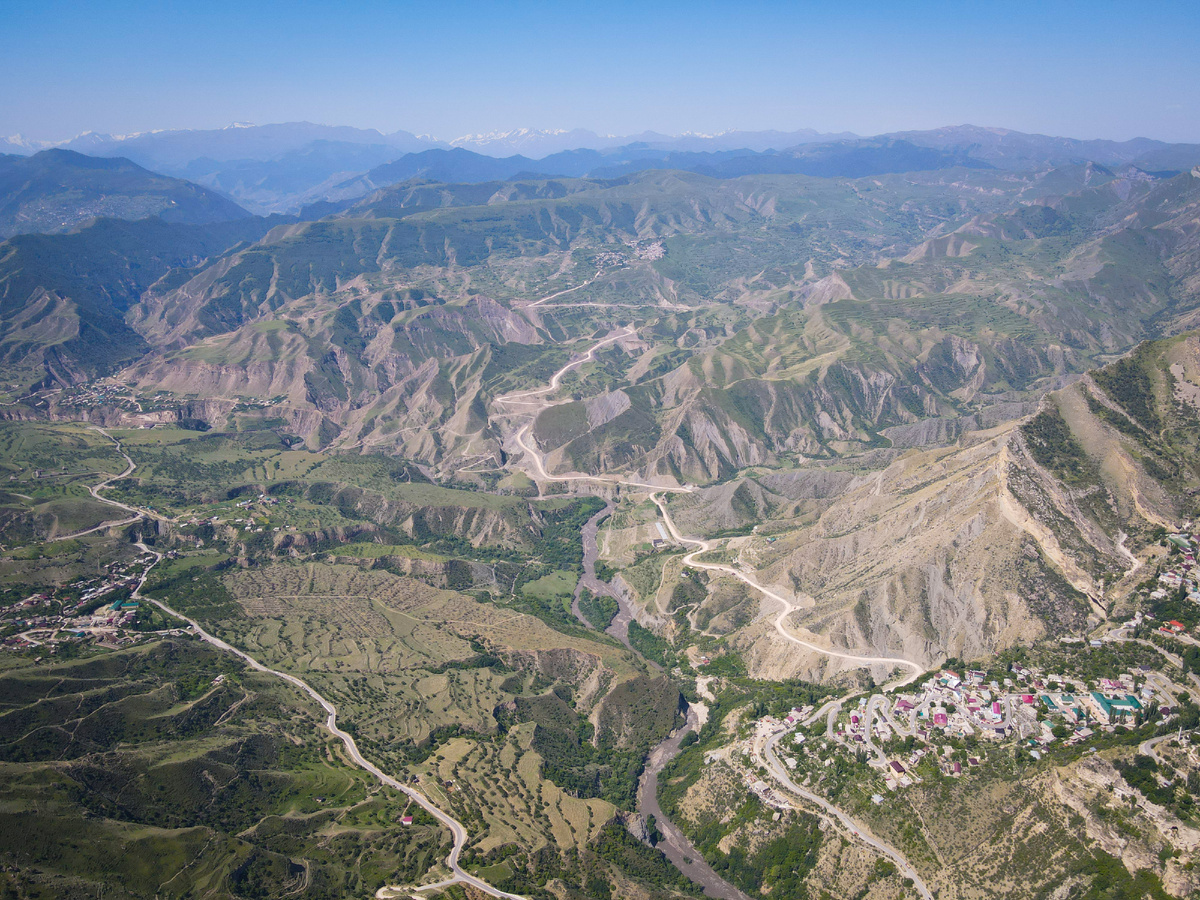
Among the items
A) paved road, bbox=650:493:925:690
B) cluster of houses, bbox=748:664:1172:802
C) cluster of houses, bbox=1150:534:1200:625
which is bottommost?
paved road, bbox=650:493:925:690

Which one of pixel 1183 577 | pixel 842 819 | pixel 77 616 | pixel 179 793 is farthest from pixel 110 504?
pixel 1183 577

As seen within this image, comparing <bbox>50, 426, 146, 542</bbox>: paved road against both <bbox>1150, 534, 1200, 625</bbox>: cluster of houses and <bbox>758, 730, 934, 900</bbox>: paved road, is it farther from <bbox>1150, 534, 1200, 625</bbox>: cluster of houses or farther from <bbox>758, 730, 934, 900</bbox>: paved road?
<bbox>1150, 534, 1200, 625</bbox>: cluster of houses

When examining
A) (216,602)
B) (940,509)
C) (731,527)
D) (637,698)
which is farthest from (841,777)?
(216,602)

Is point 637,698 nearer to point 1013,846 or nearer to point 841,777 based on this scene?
point 841,777

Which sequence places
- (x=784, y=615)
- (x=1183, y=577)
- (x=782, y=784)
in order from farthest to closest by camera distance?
(x=784, y=615) → (x=1183, y=577) → (x=782, y=784)

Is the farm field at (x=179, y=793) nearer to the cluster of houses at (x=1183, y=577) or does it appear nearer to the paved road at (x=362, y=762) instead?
the paved road at (x=362, y=762)

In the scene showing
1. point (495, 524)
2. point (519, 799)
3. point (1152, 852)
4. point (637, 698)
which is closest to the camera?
point (1152, 852)

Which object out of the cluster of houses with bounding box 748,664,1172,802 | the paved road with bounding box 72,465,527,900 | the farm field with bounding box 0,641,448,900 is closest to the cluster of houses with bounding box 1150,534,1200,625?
the cluster of houses with bounding box 748,664,1172,802

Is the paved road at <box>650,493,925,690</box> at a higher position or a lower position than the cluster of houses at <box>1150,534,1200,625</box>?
lower

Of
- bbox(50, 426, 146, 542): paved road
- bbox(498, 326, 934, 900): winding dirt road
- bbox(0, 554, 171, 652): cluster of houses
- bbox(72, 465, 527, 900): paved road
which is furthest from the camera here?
bbox(50, 426, 146, 542): paved road

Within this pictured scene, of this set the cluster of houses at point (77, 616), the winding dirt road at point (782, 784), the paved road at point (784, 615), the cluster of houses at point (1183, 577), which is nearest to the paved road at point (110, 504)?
the cluster of houses at point (77, 616)

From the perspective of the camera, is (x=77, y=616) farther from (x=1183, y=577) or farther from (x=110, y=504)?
(x=1183, y=577)
